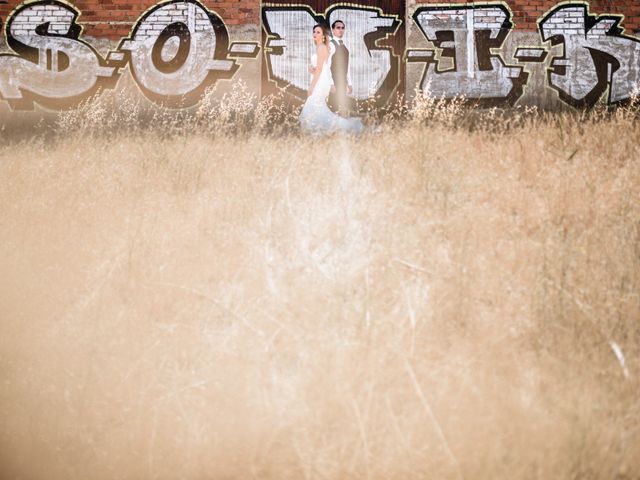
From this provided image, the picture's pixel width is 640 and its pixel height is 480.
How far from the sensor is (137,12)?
21.9ft

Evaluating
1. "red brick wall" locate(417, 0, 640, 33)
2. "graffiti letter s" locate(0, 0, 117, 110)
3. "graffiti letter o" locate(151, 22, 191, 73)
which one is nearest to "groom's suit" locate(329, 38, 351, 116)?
"red brick wall" locate(417, 0, 640, 33)

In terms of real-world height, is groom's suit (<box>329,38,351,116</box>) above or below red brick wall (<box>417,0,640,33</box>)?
below

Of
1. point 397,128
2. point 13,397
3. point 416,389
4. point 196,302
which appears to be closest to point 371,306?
point 416,389

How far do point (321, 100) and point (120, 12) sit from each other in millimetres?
3368

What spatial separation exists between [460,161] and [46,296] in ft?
9.95

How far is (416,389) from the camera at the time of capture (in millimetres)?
2172

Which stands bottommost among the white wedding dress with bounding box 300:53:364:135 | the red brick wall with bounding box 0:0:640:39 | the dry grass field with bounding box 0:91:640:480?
the dry grass field with bounding box 0:91:640:480

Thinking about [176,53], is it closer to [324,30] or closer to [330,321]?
[324,30]

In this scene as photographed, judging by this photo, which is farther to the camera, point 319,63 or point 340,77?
point 340,77

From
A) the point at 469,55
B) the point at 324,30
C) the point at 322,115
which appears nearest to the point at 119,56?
the point at 324,30

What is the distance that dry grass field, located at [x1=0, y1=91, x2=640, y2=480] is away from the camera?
207 cm

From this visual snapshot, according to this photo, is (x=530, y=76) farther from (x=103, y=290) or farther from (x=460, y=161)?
(x=103, y=290)

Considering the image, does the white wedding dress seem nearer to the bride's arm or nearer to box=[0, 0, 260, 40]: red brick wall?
the bride's arm

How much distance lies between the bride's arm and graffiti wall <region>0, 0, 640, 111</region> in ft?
0.46
